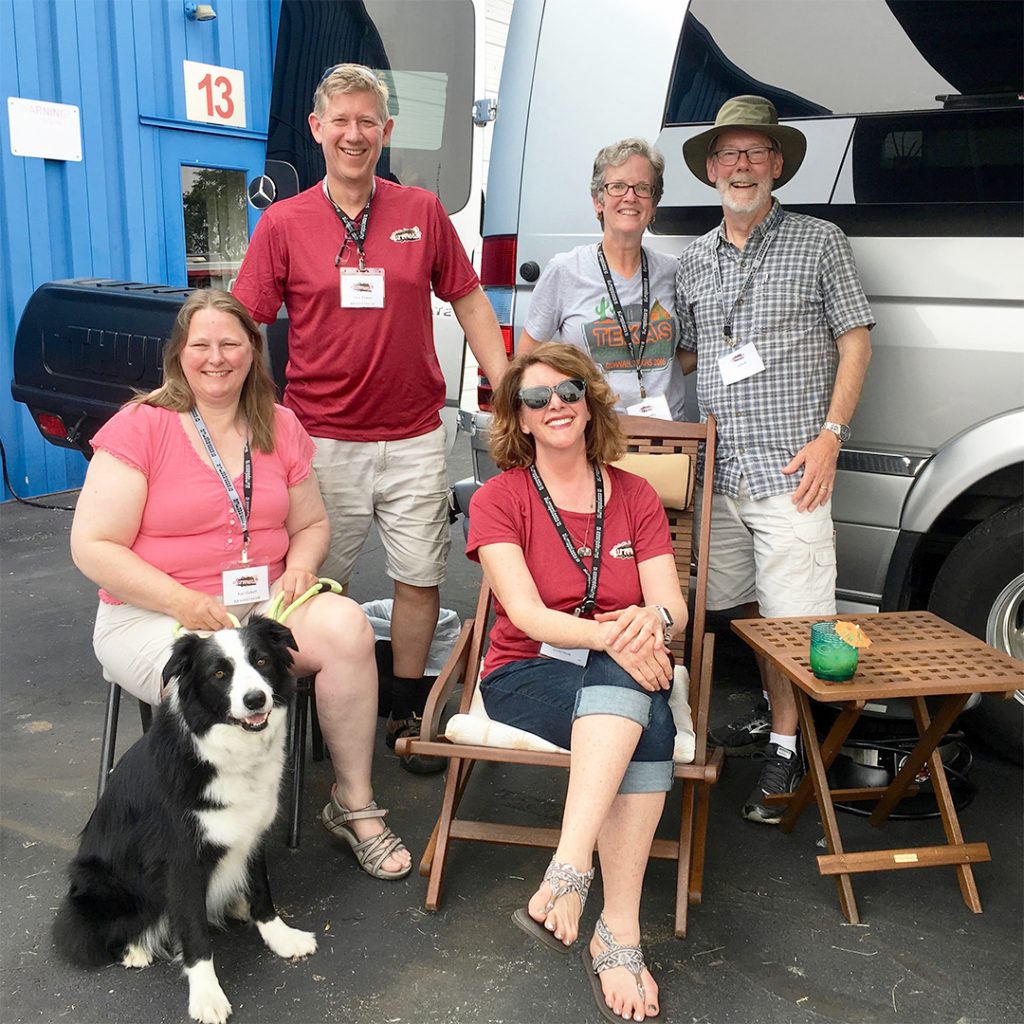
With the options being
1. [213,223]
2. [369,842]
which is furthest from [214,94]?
[369,842]

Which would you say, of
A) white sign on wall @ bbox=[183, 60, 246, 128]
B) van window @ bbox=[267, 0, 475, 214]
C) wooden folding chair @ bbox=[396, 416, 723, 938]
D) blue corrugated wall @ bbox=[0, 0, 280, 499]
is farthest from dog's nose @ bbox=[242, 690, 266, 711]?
white sign on wall @ bbox=[183, 60, 246, 128]

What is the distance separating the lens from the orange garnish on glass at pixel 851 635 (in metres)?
2.33

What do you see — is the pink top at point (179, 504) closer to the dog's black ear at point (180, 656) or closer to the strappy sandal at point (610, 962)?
the dog's black ear at point (180, 656)

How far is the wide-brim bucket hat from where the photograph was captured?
2.90 meters

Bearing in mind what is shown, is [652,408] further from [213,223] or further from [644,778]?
[213,223]

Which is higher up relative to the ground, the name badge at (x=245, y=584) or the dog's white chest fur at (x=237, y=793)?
the name badge at (x=245, y=584)

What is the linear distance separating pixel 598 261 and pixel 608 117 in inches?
24.6

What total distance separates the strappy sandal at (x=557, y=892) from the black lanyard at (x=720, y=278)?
1550 millimetres

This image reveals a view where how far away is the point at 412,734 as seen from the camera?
10.8 feet

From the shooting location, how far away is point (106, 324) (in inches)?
157

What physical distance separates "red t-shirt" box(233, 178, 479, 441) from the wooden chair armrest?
2.37ft

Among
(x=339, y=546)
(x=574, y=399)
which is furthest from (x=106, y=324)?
(x=574, y=399)

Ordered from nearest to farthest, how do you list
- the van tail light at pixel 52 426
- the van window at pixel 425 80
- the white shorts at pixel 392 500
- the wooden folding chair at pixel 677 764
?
1. the wooden folding chair at pixel 677 764
2. the white shorts at pixel 392 500
3. the van tail light at pixel 52 426
4. the van window at pixel 425 80

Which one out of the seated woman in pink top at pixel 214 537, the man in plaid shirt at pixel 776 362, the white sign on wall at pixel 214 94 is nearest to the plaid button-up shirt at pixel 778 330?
the man in plaid shirt at pixel 776 362
